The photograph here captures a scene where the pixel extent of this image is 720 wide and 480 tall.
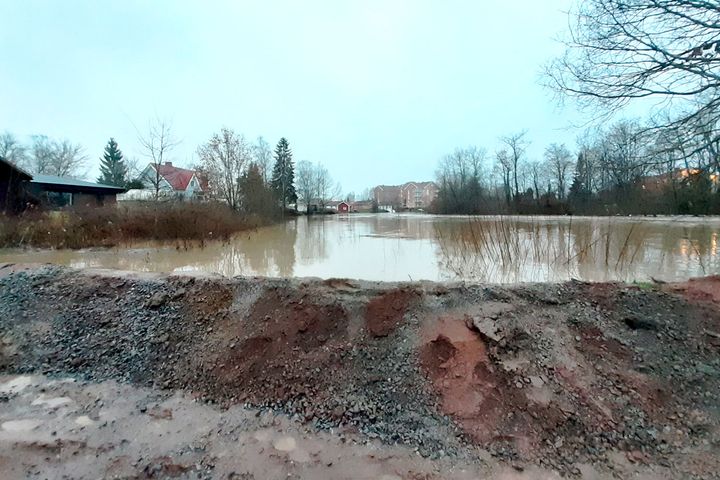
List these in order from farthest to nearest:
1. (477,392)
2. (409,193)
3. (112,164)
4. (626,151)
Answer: (409,193), (112,164), (626,151), (477,392)

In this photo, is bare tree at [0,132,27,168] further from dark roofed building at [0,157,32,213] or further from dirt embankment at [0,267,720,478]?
dirt embankment at [0,267,720,478]

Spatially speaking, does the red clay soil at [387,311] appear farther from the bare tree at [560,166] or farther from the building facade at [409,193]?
the building facade at [409,193]

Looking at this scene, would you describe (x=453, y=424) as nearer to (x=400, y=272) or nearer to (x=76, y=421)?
(x=76, y=421)

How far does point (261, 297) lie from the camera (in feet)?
12.7

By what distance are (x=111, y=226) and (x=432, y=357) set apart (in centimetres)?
1362

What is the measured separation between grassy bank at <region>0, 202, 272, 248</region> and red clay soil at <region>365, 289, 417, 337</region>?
1200 cm

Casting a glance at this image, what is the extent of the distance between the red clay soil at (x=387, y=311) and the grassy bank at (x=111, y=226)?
39.4ft

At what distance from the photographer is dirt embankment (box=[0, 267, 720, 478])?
94.7 inches

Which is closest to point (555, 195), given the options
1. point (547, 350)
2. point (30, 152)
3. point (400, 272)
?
point (400, 272)

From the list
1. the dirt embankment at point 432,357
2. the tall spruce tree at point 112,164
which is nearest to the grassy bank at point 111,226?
the dirt embankment at point 432,357

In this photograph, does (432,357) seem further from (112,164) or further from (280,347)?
(112,164)

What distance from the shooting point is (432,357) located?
121 inches

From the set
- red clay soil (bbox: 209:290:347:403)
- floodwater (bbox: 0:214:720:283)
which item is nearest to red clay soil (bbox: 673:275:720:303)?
floodwater (bbox: 0:214:720:283)

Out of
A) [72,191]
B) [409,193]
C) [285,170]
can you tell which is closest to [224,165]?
[72,191]
